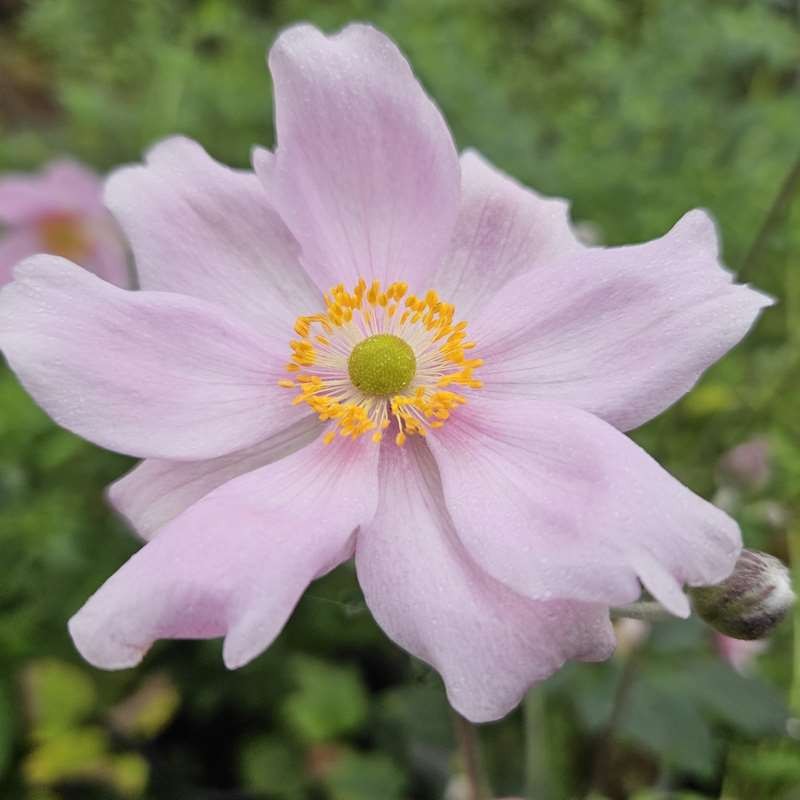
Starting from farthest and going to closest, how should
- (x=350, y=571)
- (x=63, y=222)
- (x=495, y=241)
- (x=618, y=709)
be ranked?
(x=63, y=222) < (x=618, y=709) < (x=350, y=571) < (x=495, y=241)

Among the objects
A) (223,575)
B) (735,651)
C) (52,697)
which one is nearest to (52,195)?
(52,697)

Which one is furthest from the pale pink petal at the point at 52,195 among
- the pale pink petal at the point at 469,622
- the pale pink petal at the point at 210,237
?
the pale pink petal at the point at 469,622

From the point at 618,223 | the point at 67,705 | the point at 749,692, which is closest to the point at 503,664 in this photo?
the point at 749,692

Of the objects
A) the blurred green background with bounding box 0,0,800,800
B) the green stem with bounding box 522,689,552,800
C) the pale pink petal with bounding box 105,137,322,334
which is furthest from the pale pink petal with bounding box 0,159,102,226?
the green stem with bounding box 522,689,552,800

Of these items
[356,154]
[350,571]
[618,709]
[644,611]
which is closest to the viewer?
[644,611]

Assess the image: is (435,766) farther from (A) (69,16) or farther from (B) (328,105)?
(A) (69,16)

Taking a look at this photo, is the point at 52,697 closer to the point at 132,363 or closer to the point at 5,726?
the point at 5,726
